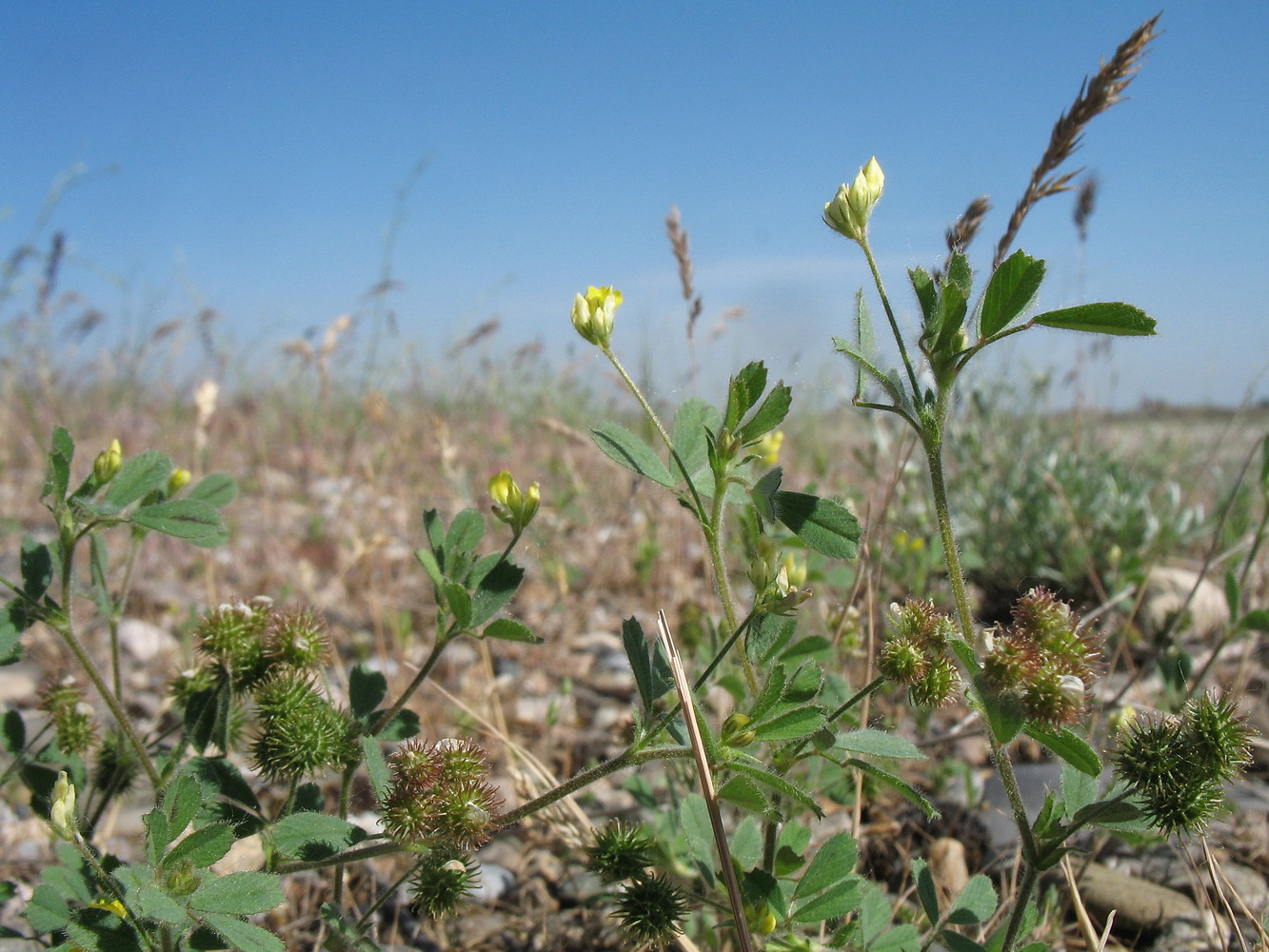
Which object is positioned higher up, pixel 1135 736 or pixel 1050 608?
pixel 1050 608

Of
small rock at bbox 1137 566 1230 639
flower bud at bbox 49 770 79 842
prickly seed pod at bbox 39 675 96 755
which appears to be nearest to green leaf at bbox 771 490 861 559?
flower bud at bbox 49 770 79 842

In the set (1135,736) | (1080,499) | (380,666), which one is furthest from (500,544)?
(1135,736)

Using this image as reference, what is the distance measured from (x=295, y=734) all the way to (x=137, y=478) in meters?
0.47

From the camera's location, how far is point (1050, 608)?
3.18 feet

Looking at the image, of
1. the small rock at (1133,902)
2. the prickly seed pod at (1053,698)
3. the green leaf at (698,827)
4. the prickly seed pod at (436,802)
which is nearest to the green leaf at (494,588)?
the prickly seed pod at (436,802)

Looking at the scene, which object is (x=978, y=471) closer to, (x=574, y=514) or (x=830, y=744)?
(x=574, y=514)

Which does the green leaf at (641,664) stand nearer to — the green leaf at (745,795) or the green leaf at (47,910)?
the green leaf at (745,795)

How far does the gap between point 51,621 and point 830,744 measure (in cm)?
102

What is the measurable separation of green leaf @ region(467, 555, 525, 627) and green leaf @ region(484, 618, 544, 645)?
0.03 m

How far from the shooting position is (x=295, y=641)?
1290 millimetres

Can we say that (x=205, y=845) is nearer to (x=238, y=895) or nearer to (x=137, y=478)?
(x=238, y=895)

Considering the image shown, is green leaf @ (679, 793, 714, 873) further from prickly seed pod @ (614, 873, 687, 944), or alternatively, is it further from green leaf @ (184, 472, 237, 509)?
green leaf @ (184, 472, 237, 509)

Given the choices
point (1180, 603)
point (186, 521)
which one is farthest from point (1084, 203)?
point (186, 521)

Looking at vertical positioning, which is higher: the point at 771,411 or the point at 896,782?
the point at 771,411
